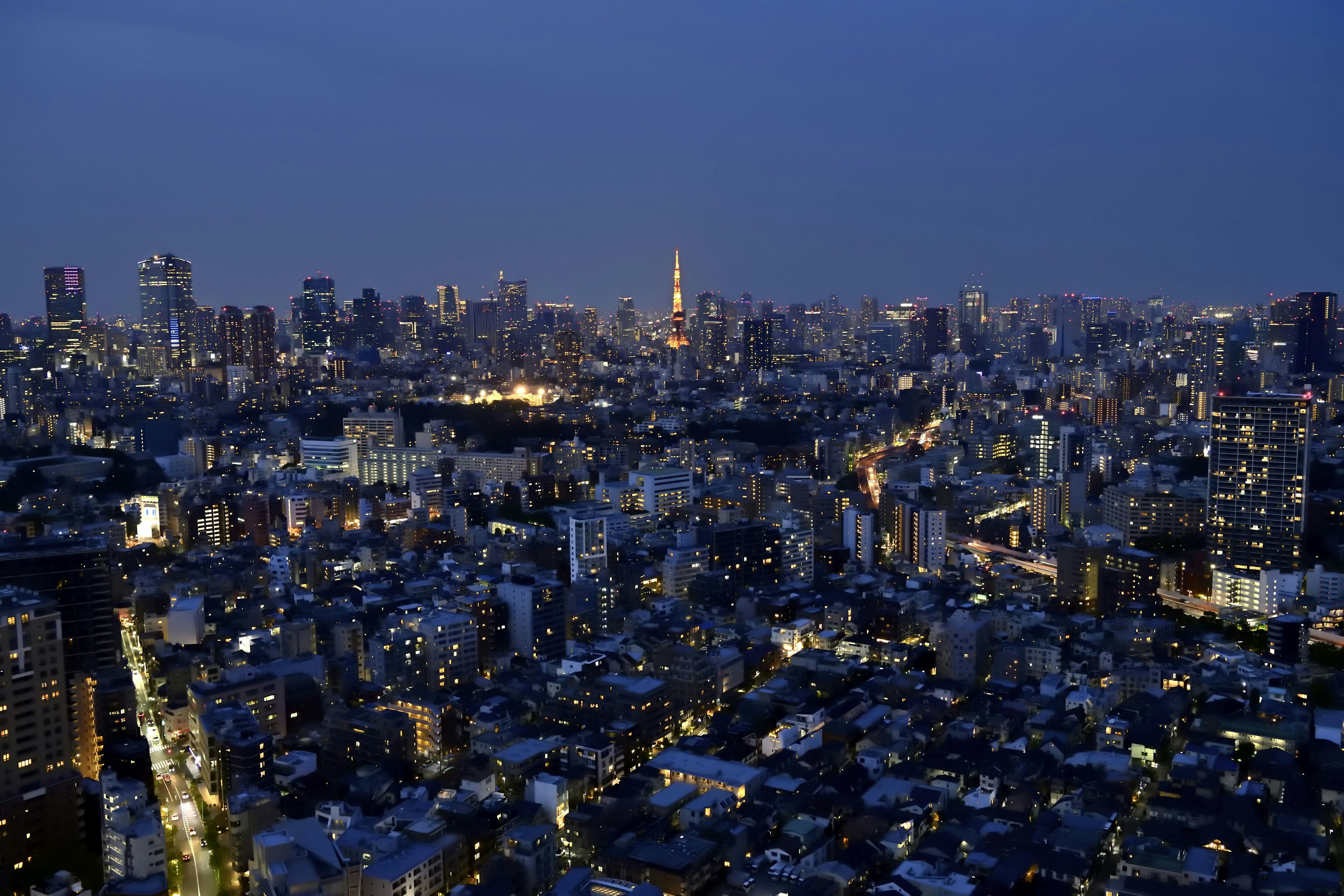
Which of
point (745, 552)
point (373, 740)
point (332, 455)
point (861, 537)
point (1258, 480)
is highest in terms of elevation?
point (1258, 480)

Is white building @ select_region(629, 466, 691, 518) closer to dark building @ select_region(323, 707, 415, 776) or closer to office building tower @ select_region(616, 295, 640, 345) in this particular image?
dark building @ select_region(323, 707, 415, 776)

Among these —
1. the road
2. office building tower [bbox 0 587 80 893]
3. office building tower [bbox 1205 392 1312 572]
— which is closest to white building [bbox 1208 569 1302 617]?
office building tower [bbox 1205 392 1312 572]

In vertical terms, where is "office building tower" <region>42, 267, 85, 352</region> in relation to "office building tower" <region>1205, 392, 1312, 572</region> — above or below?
above

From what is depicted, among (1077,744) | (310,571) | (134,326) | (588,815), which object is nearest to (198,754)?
(588,815)

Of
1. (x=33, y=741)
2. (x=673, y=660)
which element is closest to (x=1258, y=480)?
(x=673, y=660)

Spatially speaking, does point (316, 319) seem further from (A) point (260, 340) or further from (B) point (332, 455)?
(B) point (332, 455)

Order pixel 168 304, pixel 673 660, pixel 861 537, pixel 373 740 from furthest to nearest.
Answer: pixel 168 304, pixel 861 537, pixel 673 660, pixel 373 740

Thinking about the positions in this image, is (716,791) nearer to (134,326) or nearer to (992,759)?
(992,759)
